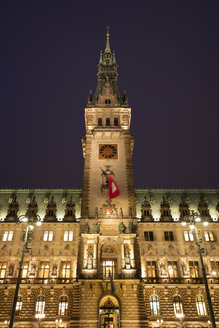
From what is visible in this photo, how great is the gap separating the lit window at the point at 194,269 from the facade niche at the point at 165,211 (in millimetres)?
7348

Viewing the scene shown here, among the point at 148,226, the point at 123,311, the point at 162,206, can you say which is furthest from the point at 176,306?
the point at 162,206

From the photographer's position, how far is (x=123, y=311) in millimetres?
34250

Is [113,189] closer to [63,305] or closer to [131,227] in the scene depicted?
[131,227]

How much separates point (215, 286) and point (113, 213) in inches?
692

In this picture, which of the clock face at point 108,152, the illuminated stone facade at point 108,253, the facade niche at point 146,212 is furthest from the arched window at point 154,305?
the clock face at point 108,152

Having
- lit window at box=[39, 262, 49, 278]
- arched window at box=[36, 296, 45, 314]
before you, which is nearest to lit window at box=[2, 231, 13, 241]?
lit window at box=[39, 262, 49, 278]

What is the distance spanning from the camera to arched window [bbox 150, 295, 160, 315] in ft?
121

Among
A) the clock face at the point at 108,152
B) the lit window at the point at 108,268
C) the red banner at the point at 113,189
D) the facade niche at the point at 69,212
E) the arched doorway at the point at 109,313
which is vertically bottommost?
the arched doorway at the point at 109,313

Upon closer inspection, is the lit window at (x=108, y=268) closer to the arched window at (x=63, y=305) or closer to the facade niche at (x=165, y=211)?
the arched window at (x=63, y=305)

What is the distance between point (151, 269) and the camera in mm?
40156

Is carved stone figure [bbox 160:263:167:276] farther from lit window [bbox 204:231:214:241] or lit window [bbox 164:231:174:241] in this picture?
lit window [bbox 204:231:214:241]

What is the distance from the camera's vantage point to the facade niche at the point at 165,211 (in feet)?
146

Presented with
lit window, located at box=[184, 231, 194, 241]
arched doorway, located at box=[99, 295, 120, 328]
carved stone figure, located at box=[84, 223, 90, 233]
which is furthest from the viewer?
lit window, located at box=[184, 231, 194, 241]

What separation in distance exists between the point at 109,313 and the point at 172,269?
11408mm
